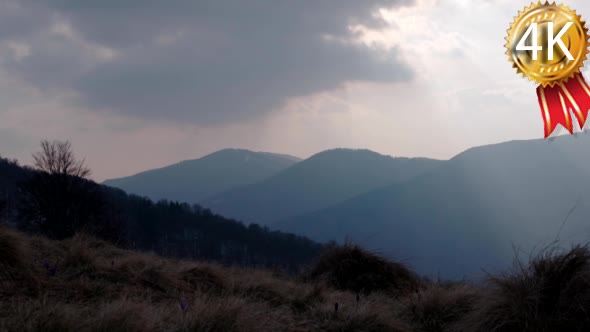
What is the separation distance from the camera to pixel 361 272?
8.36m

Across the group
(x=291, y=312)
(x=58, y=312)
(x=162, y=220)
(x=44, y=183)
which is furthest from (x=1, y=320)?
(x=162, y=220)

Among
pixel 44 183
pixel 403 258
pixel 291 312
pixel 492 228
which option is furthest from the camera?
pixel 492 228

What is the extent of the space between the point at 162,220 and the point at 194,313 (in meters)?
71.5

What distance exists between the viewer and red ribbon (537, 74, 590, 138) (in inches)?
253

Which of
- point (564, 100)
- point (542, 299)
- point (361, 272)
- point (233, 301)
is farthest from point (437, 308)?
point (564, 100)

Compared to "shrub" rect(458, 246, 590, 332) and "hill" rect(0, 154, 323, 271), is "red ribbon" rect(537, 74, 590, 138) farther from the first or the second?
"hill" rect(0, 154, 323, 271)

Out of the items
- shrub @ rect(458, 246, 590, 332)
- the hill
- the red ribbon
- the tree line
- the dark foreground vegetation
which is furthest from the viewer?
the hill

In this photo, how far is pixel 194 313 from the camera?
3783 millimetres

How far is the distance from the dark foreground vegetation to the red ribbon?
2.27m

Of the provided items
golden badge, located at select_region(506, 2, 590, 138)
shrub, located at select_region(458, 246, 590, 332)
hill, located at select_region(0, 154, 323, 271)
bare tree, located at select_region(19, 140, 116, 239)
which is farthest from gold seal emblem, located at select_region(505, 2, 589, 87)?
hill, located at select_region(0, 154, 323, 271)

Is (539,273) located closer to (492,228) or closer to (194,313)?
(194,313)

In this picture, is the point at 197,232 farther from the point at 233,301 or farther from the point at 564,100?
the point at 233,301

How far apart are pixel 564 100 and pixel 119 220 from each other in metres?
30.6

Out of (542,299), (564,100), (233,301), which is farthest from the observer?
(564,100)
